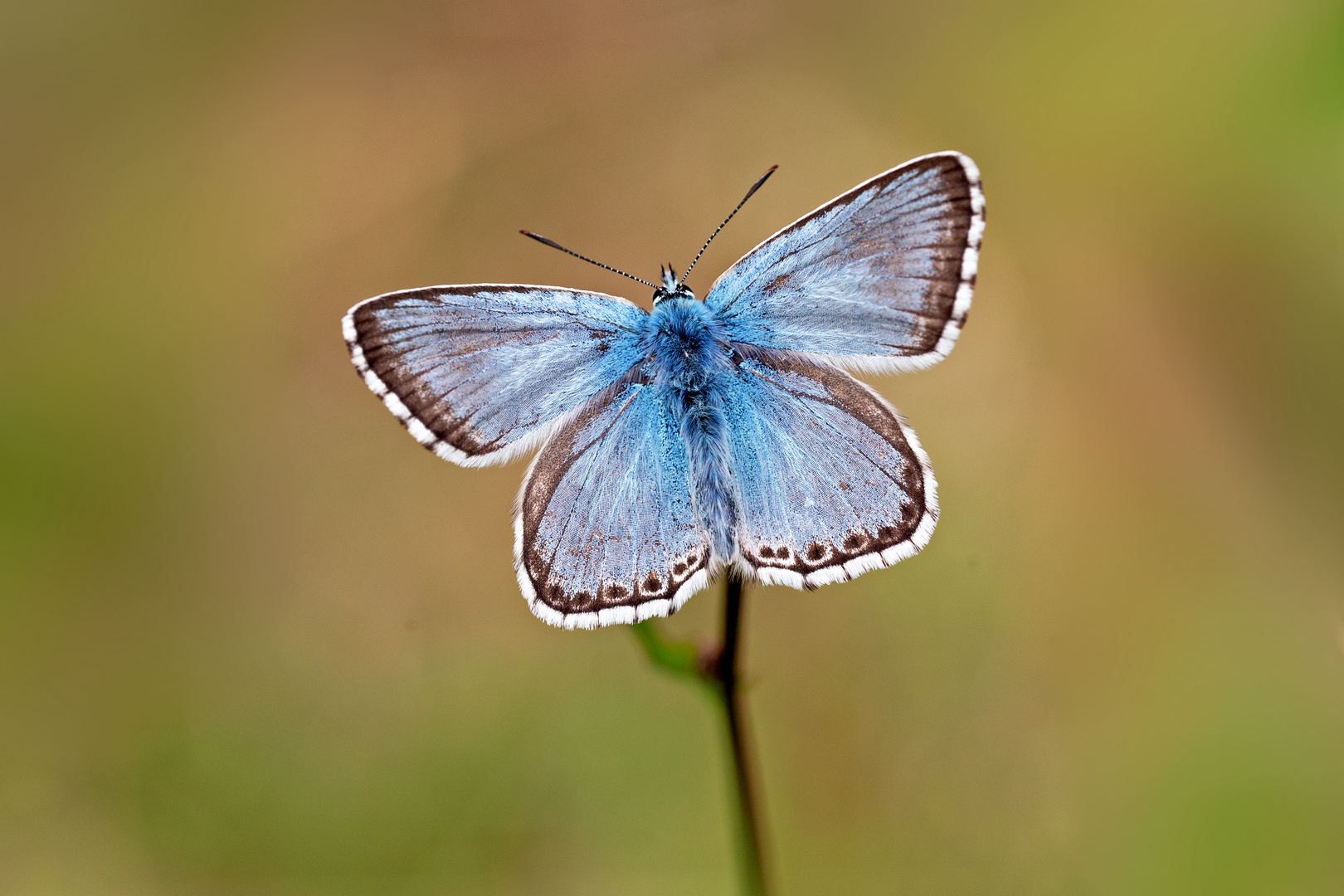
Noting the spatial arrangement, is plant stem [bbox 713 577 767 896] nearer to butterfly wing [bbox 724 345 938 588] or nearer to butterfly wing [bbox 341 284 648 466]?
butterfly wing [bbox 724 345 938 588]

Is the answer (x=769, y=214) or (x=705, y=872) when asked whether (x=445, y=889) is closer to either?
(x=705, y=872)

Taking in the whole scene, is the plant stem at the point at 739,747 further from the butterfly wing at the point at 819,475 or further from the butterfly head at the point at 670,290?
the butterfly head at the point at 670,290

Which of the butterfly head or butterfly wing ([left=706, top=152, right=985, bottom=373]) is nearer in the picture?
butterfly wing ([left=706, top=152, right=985, bottom=373])

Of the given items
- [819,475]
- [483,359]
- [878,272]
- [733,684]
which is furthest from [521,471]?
[878,272]

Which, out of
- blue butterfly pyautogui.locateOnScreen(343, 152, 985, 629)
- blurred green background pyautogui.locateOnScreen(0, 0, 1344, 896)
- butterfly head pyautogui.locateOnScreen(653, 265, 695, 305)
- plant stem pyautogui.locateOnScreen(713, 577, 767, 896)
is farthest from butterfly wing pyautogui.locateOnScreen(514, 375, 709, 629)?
blurred green background pyautogui.locateOnScreen(0, 0, 1344, 896)

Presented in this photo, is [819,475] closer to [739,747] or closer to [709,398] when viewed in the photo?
[709,398]

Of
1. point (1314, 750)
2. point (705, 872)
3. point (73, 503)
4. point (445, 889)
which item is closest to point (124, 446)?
point (73, 503)

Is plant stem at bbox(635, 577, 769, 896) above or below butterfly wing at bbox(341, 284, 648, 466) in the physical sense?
below
